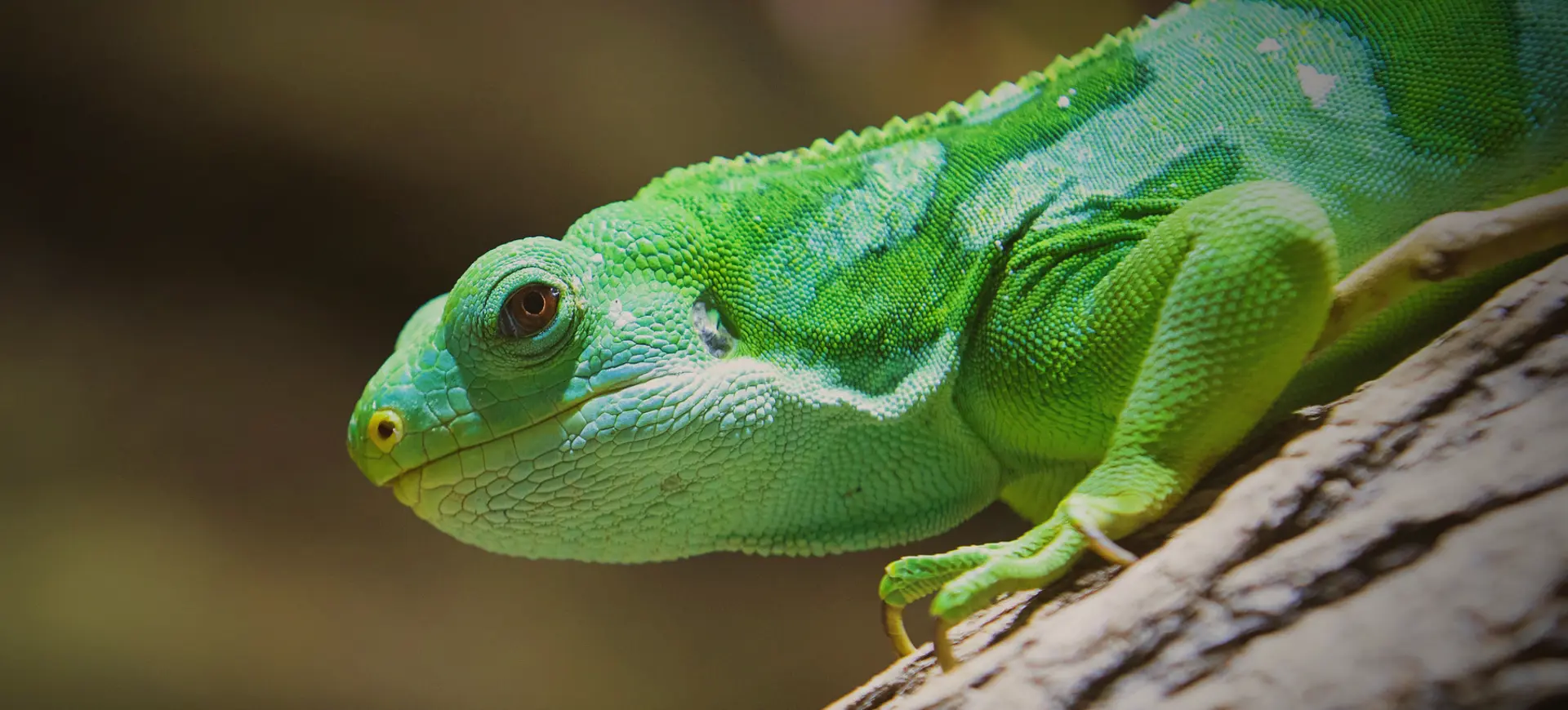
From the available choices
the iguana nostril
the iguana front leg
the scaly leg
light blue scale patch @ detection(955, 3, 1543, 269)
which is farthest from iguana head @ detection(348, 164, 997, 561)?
the scaly leg

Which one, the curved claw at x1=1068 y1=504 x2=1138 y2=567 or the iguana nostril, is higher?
the iguana nostril

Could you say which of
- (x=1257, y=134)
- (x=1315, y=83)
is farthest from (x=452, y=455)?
(x=1315, y=83)

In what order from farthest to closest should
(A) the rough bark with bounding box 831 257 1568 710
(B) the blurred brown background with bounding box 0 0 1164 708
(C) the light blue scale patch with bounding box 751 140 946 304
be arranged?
(B) the blurred brown background with bounding box 0 0 1164 708
(C) the light blue scale patch with bounding box 751 140 946 304
(A) the rough bark with bounding box 831 257 1568 710

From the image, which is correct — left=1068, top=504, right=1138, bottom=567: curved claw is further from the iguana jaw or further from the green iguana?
the iguana jaw

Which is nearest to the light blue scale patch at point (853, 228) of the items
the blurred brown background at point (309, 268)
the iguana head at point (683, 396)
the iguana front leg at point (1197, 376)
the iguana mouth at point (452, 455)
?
the iguana head at point (683, 396)

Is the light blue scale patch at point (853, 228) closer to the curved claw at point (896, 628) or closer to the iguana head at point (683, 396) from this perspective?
the iguana head at point (683, 396)

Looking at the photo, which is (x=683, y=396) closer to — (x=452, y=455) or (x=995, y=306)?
(x=452, y=455)

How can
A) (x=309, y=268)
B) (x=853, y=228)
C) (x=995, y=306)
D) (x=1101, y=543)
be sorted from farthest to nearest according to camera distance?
(x=309, y=268) < (x=853, y=228) < (x=995, y=306) < (x=1101, y=543)
